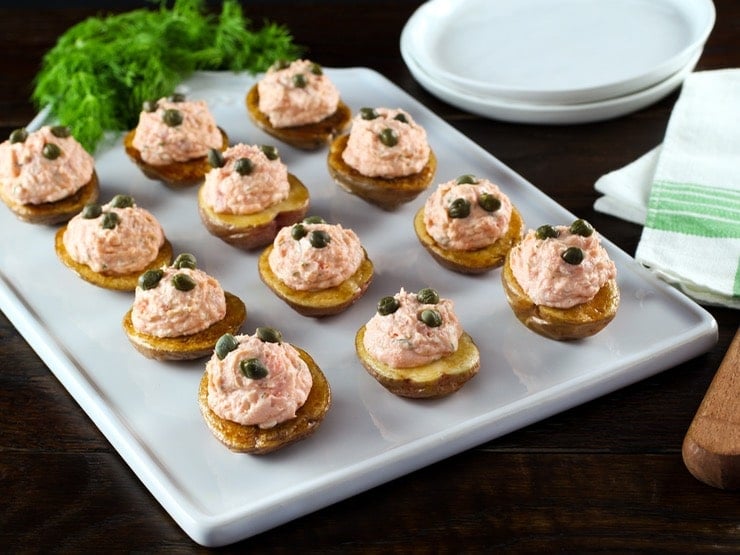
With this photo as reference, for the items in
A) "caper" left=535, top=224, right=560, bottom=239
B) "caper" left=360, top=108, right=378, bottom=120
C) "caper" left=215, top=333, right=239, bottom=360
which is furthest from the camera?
"caper" left=360, top=108, right=378, bottom=120


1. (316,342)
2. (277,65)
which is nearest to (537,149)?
(277,65)

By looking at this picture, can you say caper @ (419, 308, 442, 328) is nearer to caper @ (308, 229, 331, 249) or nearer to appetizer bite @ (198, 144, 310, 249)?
caper @ (308, 229, 331, 249)

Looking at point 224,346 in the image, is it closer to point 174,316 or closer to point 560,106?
point 174,316

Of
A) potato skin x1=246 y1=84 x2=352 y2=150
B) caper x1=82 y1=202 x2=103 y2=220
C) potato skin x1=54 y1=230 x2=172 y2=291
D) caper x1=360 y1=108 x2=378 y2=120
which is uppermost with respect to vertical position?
caper x1=360 y1=108 x2=378 y2=120

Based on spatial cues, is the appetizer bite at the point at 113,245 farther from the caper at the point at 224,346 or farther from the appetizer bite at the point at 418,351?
the appetizer bite at the point at 418,351

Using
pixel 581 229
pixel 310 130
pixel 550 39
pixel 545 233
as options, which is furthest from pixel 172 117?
pixel 550 39

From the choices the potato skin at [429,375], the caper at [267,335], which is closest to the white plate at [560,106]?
the potato skin at [429,375]

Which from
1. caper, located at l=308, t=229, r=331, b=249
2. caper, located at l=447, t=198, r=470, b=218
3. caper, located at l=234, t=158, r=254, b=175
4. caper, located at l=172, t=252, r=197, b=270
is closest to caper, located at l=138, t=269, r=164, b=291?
caper, located at l=172, t=252, r=197, b=270
